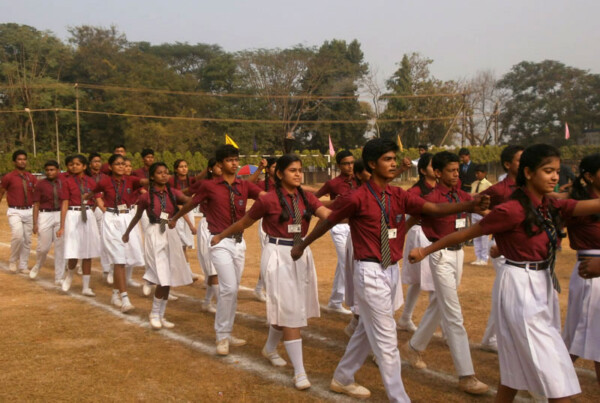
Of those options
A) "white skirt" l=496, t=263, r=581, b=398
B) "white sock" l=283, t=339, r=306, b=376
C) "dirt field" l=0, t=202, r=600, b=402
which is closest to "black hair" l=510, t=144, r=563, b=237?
"white skirt" l=496, t=263, r=581, b=398

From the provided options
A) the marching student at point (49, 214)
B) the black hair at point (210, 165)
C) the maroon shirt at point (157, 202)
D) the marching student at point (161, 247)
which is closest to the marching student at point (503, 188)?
the marching student at point (161, 247)

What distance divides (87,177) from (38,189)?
1278 millimetres

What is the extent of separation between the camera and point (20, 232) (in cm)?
1183

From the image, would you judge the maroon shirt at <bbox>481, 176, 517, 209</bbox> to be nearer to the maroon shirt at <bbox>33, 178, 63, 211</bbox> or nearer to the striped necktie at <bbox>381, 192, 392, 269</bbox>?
the striped necktie at <bbox>381, 192, 392, 269</bbox>

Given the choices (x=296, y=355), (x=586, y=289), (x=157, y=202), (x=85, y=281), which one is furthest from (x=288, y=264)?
(x=85, y=281)

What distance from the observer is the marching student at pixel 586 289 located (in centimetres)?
459

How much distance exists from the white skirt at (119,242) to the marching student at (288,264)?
3562 mm

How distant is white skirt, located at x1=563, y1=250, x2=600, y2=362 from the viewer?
4.57m

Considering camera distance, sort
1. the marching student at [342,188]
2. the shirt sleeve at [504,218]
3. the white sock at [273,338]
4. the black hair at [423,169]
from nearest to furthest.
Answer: the shirt sleeve at [504,218] < the white sock at [273,338] < the black hair at [423,169] < the marching student at [342,188]

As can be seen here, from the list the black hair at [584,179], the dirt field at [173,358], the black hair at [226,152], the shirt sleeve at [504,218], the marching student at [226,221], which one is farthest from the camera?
the black hair at [226,152]

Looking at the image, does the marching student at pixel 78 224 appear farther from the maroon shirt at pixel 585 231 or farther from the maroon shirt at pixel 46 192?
the maroon shirt at pixel 585 231

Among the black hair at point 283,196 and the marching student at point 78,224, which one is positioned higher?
the black hair at point 283,196

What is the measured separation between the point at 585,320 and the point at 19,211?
35.9ft

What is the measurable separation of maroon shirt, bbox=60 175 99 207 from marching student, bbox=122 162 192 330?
8.13 feet
